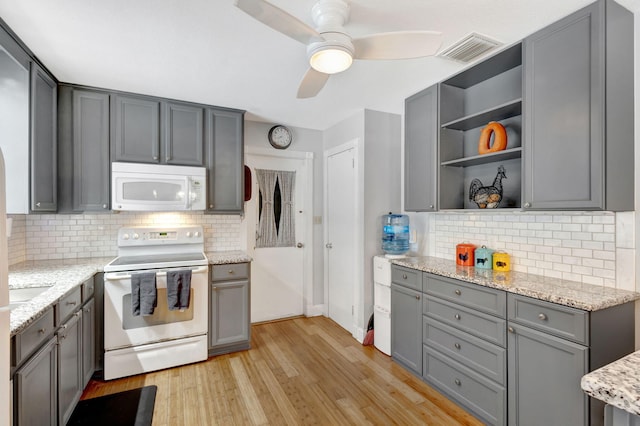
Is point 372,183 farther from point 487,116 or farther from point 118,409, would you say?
point 118,409

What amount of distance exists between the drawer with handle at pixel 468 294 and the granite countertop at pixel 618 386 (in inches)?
37.5

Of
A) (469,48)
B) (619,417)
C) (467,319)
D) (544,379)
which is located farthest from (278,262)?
(619,417)

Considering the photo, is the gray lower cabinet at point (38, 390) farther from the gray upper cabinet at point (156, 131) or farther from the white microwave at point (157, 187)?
the gray upper cabinet at point (156, 131)

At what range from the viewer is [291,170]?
158 inches

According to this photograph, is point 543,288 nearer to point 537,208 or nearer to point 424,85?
point 537,208

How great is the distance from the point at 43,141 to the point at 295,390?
2735 millimetres

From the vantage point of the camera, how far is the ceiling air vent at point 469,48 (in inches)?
76.9

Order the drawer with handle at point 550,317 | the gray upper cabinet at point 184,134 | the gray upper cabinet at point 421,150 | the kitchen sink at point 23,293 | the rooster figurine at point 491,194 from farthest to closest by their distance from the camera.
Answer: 1. the gray upper cabinet at point 184,134
2. the gray upper cabinet at point 421,150
3. the rooster figurine at point 491,194
4. the kitchen sink at point 23,293
5. the drawer with handle at point 550,317

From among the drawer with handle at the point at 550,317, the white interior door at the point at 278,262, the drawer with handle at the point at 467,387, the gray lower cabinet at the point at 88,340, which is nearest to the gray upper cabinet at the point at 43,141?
the gray lower cabinet at the point at 88,340

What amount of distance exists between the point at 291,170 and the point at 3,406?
130 inches

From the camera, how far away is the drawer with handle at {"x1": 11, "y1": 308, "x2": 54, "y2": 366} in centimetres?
134

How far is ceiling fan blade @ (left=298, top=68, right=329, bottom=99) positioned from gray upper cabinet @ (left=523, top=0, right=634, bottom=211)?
4.29ft

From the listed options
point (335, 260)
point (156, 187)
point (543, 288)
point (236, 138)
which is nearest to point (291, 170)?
point (236, 138)

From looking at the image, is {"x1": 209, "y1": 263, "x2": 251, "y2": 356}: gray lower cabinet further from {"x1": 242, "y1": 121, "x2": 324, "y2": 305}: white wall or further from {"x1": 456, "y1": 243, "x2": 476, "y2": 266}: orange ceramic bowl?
{"x1": 456, "y1": 243, "x2": 476, "y2": 266}: orange ceramic bowl
